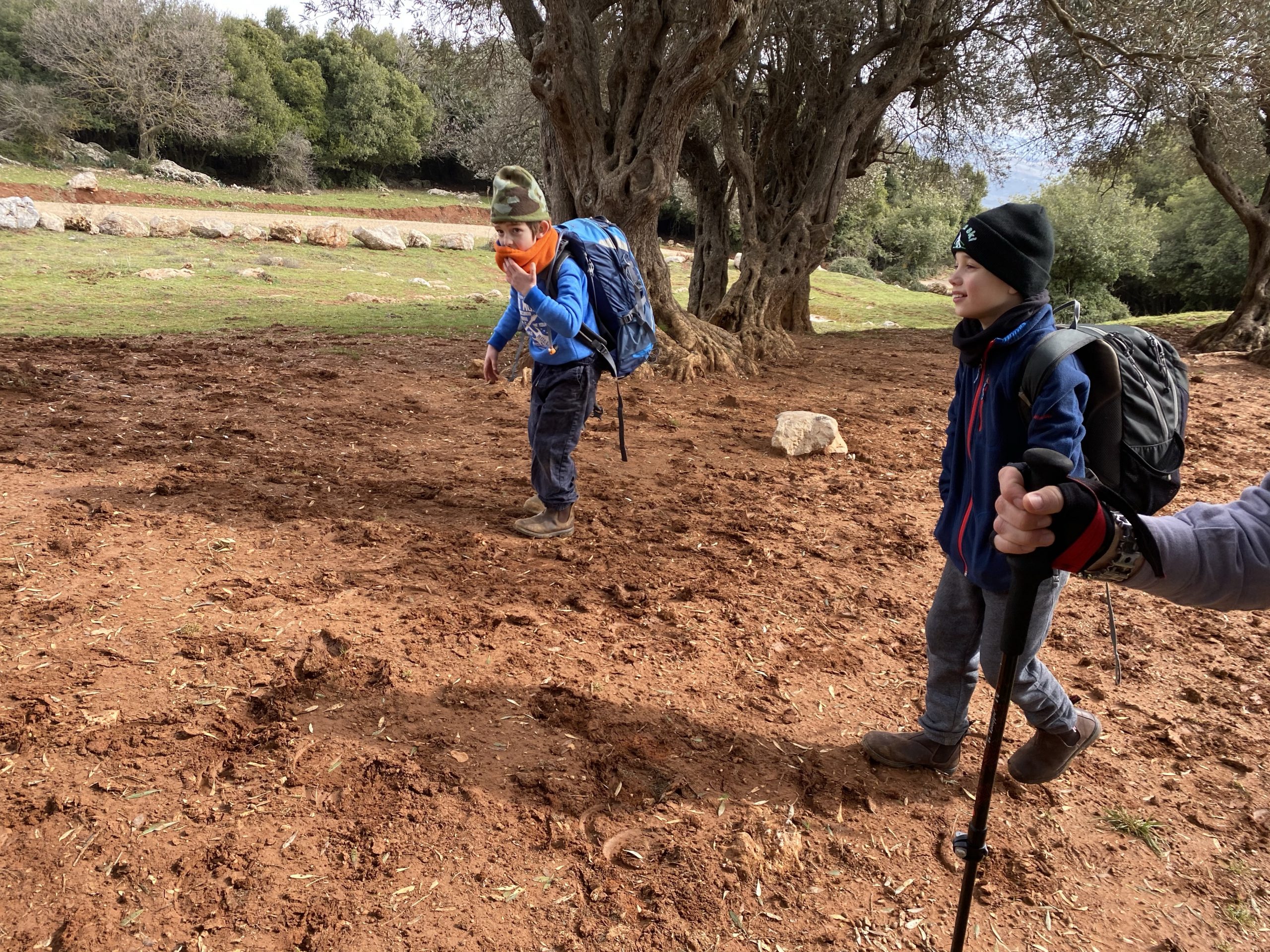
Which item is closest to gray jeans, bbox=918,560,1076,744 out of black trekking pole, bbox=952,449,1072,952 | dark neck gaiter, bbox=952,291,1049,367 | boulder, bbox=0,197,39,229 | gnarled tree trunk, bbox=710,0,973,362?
black trekking pole, bbox=952,449,1072,952

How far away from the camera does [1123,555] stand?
1.71 metres

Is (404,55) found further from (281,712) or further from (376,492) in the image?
(281,712)

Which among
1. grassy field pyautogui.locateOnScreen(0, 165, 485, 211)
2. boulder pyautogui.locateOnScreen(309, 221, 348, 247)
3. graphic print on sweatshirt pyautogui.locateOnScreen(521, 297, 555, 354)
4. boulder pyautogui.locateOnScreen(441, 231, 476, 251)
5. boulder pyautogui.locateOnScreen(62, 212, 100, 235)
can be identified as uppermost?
grassy field pyautogui.locateOnScreen(0, 165, 485, 211)

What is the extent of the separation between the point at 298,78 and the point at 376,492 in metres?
44.7

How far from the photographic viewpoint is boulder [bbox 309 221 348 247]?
23.0m

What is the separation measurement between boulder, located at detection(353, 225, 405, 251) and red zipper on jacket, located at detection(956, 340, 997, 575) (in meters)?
23.7

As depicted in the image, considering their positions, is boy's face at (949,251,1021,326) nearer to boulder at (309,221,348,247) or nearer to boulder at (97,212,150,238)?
boulder at (97,212,150,238)

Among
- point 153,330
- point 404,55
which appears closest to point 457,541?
point 153,330

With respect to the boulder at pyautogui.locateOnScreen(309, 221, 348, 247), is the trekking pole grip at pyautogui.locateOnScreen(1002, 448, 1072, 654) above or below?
below

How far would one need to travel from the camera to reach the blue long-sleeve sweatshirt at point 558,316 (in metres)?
3.94

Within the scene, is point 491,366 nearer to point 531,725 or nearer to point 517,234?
point 517,234

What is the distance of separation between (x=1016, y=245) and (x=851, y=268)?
34.9m

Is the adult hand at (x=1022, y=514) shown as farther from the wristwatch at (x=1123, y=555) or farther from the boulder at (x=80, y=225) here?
the boulder at (x=80, y=225)

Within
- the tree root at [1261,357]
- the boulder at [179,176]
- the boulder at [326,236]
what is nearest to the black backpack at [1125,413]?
the tree root at [1261,357]
